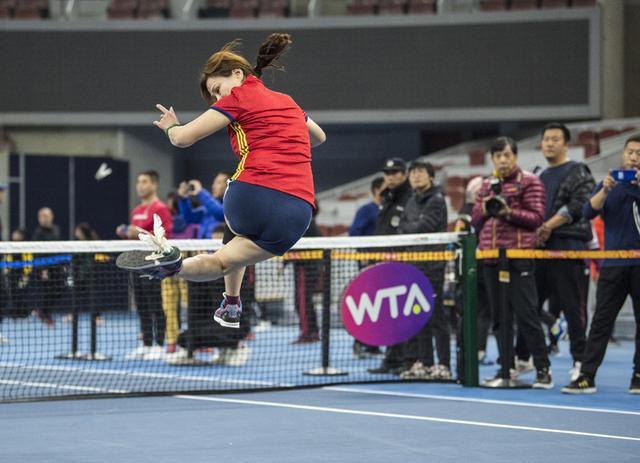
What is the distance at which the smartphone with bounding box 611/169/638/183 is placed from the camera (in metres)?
7.98

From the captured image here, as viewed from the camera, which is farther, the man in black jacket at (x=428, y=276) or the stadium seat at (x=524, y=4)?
the stadium seat at (x=524, y=4)

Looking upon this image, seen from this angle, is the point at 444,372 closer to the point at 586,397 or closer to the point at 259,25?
the point at 586,397

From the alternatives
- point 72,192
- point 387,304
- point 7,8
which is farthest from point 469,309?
point 7,8

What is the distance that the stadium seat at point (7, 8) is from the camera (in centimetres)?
2416

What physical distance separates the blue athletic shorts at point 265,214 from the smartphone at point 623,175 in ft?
11.3

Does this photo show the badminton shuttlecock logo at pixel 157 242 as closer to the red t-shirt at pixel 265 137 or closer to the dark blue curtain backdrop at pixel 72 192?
the red t-shirt at pixel 265 137

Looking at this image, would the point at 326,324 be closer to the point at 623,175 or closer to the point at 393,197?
the point at 393,197

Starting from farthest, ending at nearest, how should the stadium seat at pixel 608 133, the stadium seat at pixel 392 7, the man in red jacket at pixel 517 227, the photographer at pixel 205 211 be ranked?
the stadium seat at pixel 392 7 < the stadium seat at pixel 608 133 < the photographer at pixel 205 211 < the man in red jacket at pixel 517 227

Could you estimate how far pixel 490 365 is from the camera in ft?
36.5

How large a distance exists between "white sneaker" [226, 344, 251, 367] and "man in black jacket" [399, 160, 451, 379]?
81.8 inches

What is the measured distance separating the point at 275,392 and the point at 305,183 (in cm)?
382

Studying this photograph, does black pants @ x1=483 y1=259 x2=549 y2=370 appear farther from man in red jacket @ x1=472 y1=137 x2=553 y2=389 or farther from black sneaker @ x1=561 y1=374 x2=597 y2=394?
black sneaker @ x1=561 y1=374 x2=597 y2=394

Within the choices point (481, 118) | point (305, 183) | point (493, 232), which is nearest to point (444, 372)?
point (493, 232)

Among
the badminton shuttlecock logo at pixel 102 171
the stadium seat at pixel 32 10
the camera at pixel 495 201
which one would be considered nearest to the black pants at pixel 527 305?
the camera at pixel 495 201
